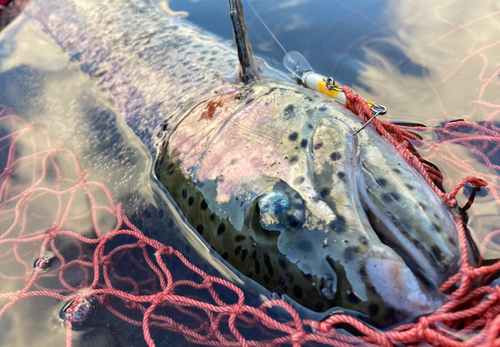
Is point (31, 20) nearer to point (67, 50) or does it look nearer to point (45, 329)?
point (67, 50)

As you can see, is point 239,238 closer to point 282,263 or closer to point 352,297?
point 282,263

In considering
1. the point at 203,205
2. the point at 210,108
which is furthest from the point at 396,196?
the point at 210,108

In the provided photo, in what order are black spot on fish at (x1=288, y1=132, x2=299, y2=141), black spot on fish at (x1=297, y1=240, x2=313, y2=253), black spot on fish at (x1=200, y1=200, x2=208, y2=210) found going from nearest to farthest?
black spot on fish at (x1=297, y1=240, x2=313, y2=253), black spot on fish at (x1=288, y1=132, x2=299, y2=141), black spot on fish at (x1=200, y1=200, x2=208, y2=210)

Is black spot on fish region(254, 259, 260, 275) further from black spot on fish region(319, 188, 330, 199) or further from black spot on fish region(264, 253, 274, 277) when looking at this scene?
black spot on fish region(319, 188, 330, 199)

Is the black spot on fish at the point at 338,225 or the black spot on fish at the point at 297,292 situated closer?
the black spot on fish at the point at 338,225

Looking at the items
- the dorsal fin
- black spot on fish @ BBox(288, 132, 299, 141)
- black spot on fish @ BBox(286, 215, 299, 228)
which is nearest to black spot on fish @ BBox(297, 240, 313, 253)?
black spot on fish @ BBox(286, 215, 299, 228)

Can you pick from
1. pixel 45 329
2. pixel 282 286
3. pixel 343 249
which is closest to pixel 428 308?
pixel 343 249

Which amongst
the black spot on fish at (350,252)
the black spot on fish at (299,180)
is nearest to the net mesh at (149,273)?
the black spot on fish at (350,252)

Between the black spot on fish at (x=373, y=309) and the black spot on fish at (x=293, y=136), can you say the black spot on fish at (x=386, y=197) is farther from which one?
the black spot on fish at (x=293, y=136)
